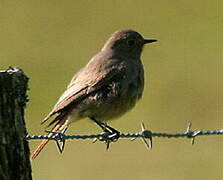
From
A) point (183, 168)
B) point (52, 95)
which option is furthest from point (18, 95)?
point (52, 95)

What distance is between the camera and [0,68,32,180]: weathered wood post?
16.7 ft

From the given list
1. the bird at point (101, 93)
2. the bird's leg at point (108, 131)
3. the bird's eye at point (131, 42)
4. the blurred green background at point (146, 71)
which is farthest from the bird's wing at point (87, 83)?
the blurred green background at point (146, 71)

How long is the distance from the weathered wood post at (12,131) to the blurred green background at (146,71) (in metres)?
6.08

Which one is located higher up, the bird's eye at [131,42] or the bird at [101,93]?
the bird's eye at [131,42]

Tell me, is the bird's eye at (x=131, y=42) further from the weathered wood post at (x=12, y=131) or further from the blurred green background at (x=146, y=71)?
the weathered wood post at (x=12, y=131)

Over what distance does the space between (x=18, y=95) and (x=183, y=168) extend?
21.4 ft

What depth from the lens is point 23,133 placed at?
204 inches

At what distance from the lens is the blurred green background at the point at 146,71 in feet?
38.9

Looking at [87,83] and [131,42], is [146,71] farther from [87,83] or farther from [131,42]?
[87,83]

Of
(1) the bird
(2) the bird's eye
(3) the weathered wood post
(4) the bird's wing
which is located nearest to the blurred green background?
(2) the bird's eye

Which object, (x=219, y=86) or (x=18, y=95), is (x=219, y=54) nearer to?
(x=219, y=86)

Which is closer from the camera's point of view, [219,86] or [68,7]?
[219,86]

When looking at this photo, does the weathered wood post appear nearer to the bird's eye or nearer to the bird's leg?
the bird's leg

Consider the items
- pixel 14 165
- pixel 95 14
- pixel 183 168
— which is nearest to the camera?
pixel 14 165
